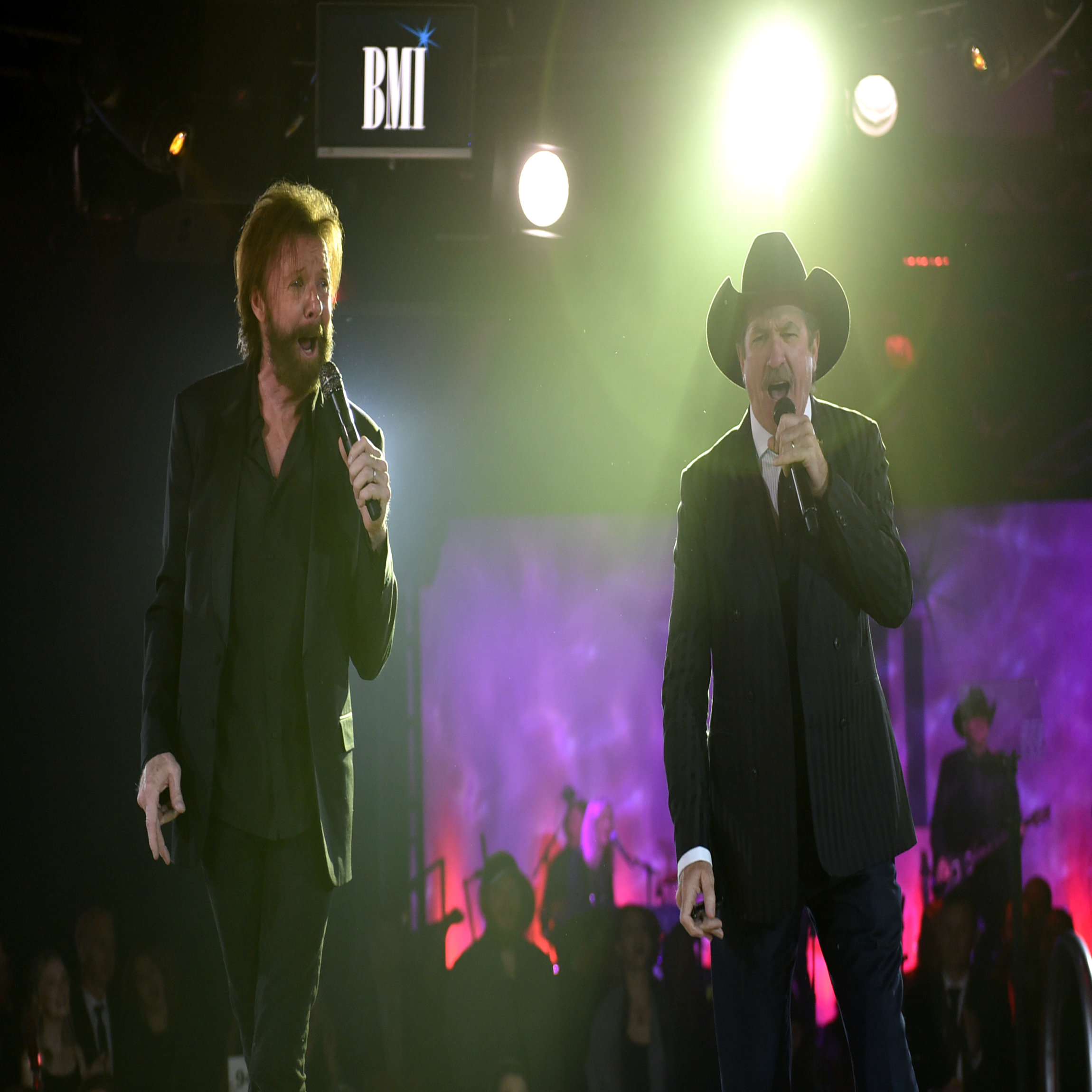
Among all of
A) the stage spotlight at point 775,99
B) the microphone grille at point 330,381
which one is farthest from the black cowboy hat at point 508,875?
the microphone grille at point 330,381

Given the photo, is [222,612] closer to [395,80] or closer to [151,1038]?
[395,80]

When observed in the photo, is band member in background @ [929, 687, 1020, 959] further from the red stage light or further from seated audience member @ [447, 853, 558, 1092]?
seated audience member @ [447, 853, 558, 1092]

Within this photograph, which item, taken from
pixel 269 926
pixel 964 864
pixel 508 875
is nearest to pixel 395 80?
pixel 269 926

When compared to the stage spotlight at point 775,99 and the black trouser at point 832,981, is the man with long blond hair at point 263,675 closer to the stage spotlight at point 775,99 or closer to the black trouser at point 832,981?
the black trouser at point 832,981

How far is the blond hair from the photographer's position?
6.48ft

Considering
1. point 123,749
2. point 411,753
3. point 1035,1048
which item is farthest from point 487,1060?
point 1035,1048

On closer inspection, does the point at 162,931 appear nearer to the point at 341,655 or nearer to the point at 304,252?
the point at 341,655

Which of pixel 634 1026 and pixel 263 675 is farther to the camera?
pixel 634 1026

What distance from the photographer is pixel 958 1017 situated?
14.7 ft

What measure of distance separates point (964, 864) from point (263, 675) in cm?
400

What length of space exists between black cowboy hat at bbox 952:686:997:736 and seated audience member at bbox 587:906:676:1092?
5.51ft

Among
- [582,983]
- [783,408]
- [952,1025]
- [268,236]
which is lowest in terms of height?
[952,1025]

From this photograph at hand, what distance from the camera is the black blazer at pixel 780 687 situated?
169 cm

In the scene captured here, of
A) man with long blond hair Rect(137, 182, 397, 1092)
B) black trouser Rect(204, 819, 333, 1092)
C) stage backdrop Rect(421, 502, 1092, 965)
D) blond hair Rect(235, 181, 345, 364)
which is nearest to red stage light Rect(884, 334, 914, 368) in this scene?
stage backdrop Rect(421, 502, 1092, 965)
